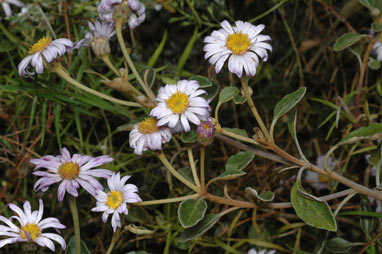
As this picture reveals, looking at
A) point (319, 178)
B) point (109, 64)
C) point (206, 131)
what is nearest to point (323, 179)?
point (319, 178)

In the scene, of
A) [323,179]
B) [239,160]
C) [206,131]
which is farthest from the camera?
[323,179]

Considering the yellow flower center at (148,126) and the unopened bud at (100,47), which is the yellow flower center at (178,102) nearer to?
the yellow flower center at (148,126)

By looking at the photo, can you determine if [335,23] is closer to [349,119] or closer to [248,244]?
[349,119]

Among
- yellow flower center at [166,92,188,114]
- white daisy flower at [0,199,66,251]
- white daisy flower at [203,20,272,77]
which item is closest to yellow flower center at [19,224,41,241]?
white daisy flower at [0,199,66,251]

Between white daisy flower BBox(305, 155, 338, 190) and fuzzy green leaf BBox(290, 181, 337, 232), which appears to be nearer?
fuzzy green leaf BBox(290, 181, 337, 232)

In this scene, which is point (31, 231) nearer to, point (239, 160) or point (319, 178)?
point (239, 160)

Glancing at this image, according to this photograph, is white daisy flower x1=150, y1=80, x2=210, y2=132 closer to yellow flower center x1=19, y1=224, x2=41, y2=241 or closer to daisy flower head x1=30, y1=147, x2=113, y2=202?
daisy flower head x1=30, y1=147, x2=113, y2=202

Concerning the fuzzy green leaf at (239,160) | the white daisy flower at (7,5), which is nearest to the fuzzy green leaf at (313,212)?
the fuzzy green leaf at (239,160)

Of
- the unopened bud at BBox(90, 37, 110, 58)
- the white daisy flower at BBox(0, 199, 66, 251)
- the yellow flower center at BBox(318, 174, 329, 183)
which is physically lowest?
the white daisy flower at BBox(0, 199, 66, 251)
